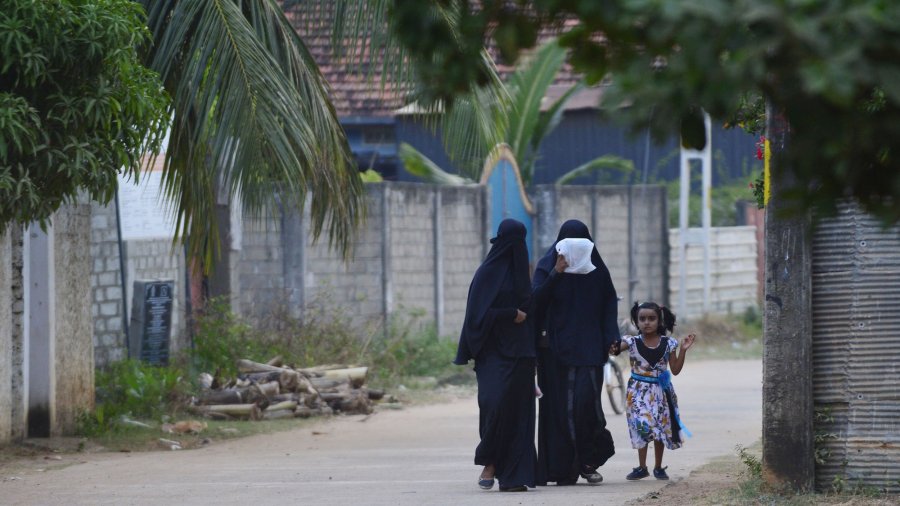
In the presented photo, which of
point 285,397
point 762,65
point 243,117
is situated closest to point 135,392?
point 285,397

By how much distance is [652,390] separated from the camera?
870cm

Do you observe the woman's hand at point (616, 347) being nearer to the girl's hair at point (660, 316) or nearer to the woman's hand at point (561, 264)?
the girl's hair at point (660, 316)

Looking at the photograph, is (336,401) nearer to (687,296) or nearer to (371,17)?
(371,17)

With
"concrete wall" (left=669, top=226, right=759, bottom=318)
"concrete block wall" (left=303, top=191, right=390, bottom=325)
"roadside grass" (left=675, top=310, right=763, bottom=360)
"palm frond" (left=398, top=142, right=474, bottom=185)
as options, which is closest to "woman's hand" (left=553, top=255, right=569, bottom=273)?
"concrete block wall" (left=303, top=191, right=390, bottom=325)

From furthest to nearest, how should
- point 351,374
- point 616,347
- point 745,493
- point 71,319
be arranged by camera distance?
point 351,374, point 71,319, point 616,347, point 745,493

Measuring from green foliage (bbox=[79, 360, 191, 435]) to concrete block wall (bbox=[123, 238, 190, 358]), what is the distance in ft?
4.32

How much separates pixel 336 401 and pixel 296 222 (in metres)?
3.16

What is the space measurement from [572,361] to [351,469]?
1890 millimetres

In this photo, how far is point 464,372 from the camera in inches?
660

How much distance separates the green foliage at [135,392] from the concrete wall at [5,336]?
3.41 feet

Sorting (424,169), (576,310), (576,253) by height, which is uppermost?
(424,169)

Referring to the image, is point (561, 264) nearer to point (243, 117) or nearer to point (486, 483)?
point (486, 483)

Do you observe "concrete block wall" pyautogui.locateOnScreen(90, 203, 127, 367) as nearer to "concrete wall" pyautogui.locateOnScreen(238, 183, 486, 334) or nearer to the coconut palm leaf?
"concrete wall" pyautogui.locateOnScreen(238, 183, 486, 334)

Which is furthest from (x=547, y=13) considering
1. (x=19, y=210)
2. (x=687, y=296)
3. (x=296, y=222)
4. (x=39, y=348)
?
(x=687, y=296)
